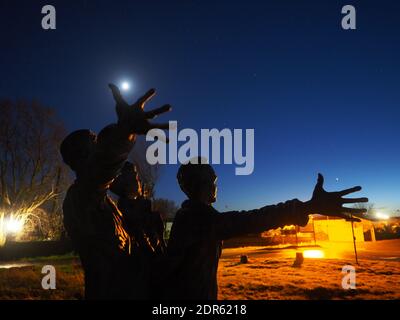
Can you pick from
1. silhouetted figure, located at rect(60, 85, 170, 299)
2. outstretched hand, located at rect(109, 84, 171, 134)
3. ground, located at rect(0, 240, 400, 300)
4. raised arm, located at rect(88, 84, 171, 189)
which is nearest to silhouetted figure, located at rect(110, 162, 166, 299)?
silhouetted figure, located at rect(60, 85, 170, 299)

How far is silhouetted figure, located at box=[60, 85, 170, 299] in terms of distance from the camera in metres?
1.50

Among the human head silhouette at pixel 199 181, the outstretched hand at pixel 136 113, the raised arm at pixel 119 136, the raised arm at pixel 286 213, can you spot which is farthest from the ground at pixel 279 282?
the outstretched hand at pixel 136 113

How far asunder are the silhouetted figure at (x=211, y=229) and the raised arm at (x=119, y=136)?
23.7 inches

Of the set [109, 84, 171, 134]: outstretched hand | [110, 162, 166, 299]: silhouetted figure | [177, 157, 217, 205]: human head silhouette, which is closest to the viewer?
[109, 84, 171, 134]: outstretched hand

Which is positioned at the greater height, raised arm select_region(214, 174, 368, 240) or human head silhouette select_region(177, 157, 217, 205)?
human head silhouette select_region(177, 157, 217, 205)

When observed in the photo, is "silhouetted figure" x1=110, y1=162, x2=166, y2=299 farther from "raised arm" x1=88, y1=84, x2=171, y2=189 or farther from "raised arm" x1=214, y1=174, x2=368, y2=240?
"raised arm" x1=88, y1=84, x2=171, y2=189

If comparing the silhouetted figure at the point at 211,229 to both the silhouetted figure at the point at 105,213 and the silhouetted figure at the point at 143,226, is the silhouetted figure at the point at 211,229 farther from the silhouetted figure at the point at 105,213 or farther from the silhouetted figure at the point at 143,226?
the silhouetted figure at the point at 105,213

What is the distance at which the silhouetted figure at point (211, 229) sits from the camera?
1731 millimetres

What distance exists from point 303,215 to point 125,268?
1043mm

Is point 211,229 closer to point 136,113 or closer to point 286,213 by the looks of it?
point 286,213

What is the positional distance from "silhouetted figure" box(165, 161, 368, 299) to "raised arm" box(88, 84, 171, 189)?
1.98 feet

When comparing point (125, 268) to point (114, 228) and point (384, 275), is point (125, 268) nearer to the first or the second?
point (114, 228)

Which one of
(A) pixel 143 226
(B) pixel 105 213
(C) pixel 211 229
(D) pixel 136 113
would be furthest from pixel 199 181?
(D) pixel 136 113
